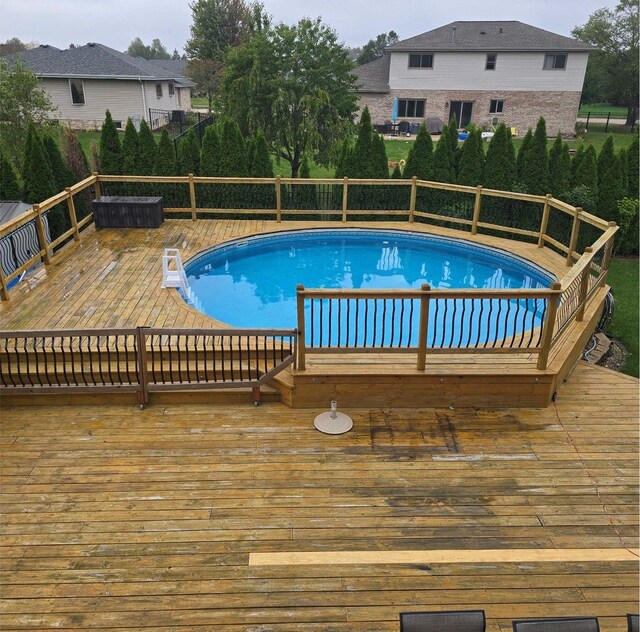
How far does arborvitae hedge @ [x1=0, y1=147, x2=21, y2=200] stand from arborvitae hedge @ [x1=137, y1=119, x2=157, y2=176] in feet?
8.65

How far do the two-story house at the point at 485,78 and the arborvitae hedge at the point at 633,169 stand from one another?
2054 centimetres

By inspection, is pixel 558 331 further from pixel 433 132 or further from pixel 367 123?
pixel 433 132

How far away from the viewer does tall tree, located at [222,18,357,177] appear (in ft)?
49.7

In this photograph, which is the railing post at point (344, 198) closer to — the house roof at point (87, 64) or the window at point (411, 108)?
the house roof at point (87, 64)

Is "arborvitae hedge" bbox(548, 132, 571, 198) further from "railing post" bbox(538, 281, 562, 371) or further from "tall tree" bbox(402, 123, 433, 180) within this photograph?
"railing post" bbox(538, 281, 562, 371)

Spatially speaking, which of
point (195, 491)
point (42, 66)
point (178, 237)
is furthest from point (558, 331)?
point (42, 66)

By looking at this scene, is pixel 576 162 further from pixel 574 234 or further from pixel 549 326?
pixel 549 326

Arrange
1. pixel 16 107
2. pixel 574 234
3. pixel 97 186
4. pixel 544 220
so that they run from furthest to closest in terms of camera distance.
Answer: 1. pixel 16 107
2. pixel 97 186
3. pixel 544 220
4. pixel 574 234

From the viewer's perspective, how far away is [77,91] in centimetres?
2730

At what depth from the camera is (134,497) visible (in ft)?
14.0

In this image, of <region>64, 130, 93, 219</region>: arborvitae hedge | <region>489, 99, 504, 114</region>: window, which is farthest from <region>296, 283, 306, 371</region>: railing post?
<region>489, 99, 504, 114</region>: window

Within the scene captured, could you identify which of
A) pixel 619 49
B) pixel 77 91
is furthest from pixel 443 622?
pixel 619 49

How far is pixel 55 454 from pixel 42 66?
29181mm

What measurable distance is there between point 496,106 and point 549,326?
2843cm
